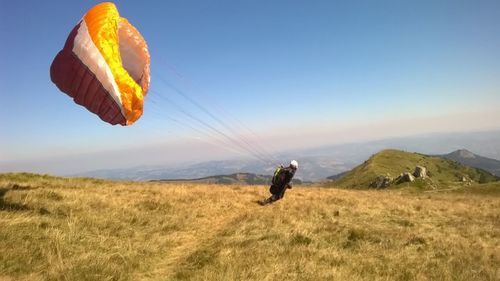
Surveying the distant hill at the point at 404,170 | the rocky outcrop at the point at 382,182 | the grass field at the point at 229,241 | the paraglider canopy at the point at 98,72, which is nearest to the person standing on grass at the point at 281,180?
the grass field at the point at 229,241

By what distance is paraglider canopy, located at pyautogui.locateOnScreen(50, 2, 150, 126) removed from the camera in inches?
576

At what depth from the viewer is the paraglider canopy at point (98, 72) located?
48.0 ft

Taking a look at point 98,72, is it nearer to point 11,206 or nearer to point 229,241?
point 11,206

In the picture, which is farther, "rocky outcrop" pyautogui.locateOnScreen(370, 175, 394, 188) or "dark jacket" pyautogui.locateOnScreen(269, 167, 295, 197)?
"rocky outcrop" pyautogui.locateOnScreen(370, 175, 394, 188)

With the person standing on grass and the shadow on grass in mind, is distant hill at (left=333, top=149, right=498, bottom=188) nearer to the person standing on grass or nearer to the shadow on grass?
the person standing on grass

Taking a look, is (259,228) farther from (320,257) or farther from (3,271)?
(3,271)

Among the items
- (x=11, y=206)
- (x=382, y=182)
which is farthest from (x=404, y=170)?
(x=11, y=206)

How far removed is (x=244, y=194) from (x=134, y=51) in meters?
11.3

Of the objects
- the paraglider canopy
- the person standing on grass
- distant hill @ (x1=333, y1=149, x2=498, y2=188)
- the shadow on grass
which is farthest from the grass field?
distant hill @ (x1=333, y1=149, x2=498, y2=188)

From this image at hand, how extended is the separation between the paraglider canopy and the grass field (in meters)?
4.11

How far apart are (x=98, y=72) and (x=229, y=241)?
25.2 feet

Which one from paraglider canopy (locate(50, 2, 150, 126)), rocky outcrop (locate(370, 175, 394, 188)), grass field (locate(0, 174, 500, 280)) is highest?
paraglider canopy (locate(50, 2, 150, 126))

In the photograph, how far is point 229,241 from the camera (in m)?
13.2

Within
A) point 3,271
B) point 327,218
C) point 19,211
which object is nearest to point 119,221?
point 19,211
